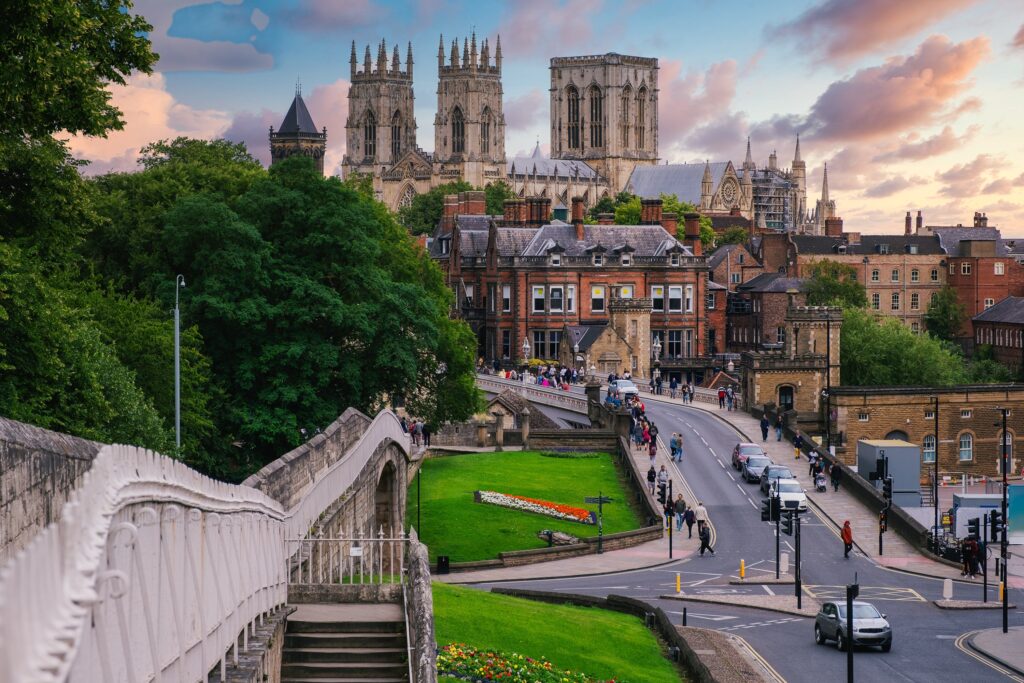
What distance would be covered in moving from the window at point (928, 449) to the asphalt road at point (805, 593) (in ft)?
79.2

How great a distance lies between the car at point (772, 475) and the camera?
5747 cm

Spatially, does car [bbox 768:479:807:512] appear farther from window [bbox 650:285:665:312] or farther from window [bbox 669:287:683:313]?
window [bbox 669:287:683:313]

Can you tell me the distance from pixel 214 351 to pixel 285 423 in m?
3.75

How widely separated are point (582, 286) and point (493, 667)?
80.3 m

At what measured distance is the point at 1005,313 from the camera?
431ft

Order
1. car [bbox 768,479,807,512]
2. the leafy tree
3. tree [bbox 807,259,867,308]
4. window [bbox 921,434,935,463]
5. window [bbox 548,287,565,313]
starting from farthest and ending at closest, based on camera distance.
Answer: the leafy tree → tree [bbox 807,259,867,308] → window [bbox 548,287,565,313] → window [bbox 921,434,935,463] → car [bbox 768,479,807,512]

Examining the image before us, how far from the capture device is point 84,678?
7879 millimetres

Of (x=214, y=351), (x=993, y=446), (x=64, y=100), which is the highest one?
(x=64, y=100)

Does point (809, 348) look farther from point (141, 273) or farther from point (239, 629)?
point (239, 629)

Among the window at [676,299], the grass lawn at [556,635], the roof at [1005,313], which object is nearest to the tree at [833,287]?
the roof at [1005,313]

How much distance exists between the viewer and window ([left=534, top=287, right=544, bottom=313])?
346 ft

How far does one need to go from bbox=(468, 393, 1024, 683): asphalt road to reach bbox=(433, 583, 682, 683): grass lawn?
2.92 m

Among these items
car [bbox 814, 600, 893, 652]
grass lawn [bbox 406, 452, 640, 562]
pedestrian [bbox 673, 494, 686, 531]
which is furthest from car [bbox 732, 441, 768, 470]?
car [bbox 814, 600, 893, 652]

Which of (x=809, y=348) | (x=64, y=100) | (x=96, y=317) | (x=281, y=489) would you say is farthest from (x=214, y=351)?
(x=809, y=348)
